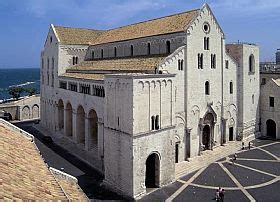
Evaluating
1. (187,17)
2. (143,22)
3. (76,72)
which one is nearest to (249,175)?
(187,17)

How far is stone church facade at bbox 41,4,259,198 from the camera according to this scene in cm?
2594

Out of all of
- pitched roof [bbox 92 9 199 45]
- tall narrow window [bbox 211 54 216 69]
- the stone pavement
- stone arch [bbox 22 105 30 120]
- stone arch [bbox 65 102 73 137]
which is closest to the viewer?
the stone pavement

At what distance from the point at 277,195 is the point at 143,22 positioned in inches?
1083

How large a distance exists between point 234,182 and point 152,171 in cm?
753

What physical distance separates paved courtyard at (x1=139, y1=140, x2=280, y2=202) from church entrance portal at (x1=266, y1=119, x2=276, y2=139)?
8781mm

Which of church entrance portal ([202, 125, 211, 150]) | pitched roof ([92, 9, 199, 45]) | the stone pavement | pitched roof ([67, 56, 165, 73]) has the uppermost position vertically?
pitched roof ([92, 9, 199, 45])

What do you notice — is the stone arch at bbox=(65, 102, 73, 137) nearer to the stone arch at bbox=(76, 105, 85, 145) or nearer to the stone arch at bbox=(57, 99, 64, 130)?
the stone arch at bbox=(57, 99, 64, 130)

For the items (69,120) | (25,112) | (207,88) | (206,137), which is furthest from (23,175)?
(25,112)

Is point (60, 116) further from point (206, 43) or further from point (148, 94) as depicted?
point (148, 94)

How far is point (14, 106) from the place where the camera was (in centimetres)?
6100

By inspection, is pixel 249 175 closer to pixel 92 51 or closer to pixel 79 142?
pixel 79 142

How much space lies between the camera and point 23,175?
10.3 metres

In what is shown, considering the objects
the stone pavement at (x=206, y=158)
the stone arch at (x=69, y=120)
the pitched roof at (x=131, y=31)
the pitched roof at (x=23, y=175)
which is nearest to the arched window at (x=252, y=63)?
the stone pavement at (x=206, y=158)

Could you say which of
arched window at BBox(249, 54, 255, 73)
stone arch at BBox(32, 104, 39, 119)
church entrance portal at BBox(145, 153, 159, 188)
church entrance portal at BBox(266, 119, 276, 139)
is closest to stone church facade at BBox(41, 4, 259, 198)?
Answer: church entrance portal at BBox(145, 153, 159, 188)
